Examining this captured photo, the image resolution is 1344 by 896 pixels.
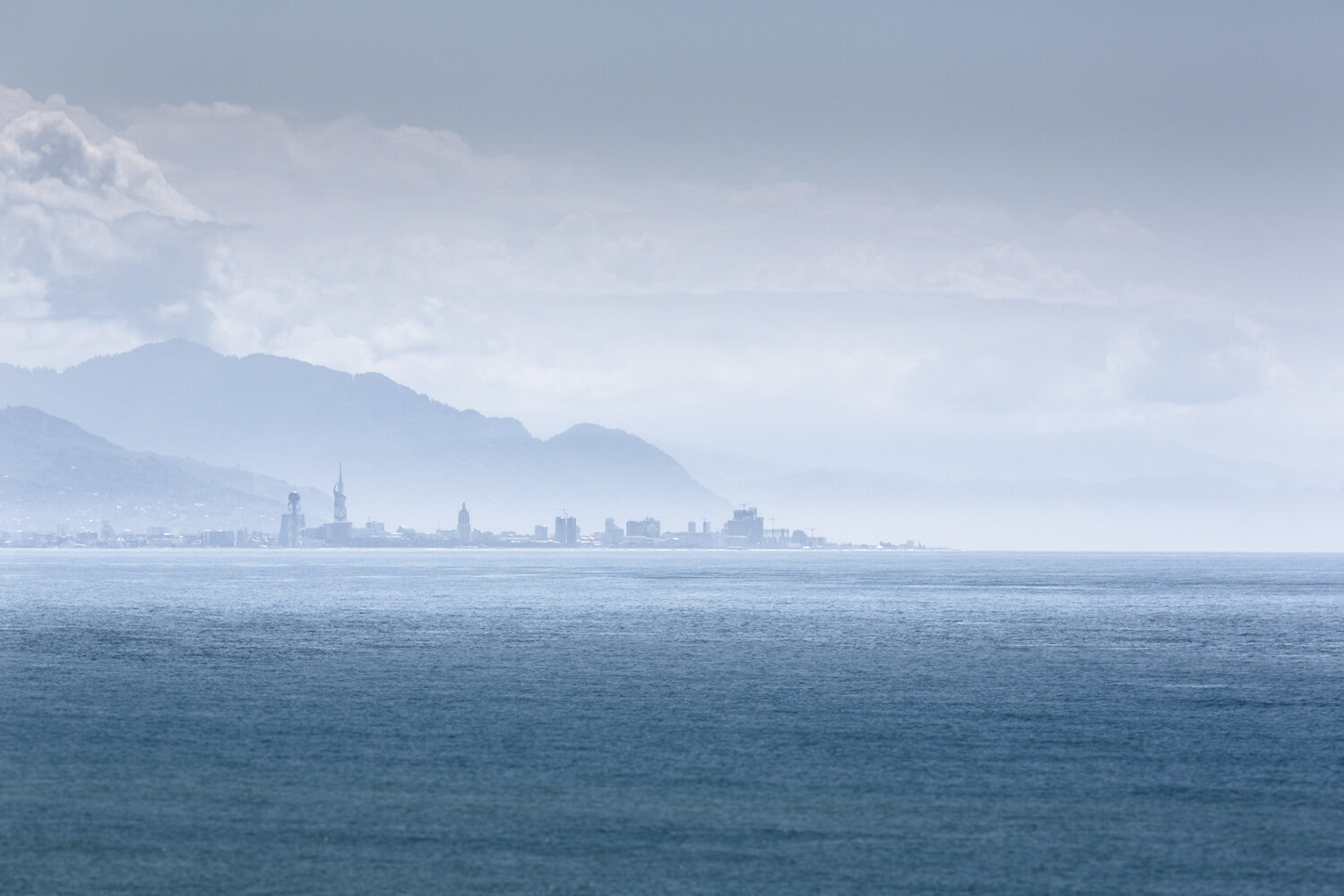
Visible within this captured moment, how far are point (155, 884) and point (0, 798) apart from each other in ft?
33.6

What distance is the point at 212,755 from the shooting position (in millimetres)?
41375

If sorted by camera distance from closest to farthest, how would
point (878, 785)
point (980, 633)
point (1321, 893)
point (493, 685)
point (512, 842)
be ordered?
point (1321, 893) < point (512, 842) < point (878, 785) < point (493, 685) < point (980, 633)

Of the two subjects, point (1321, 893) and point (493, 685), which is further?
point (493, 685)

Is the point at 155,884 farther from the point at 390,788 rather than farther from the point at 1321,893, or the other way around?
the point at 1321,893

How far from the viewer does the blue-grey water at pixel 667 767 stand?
28.1m

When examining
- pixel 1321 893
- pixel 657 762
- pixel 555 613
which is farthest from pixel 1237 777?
pixel 555 613

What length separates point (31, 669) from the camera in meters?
68.2

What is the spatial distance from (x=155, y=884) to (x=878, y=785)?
18089mm

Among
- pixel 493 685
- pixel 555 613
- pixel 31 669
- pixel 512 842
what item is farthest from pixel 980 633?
pixel 512 842

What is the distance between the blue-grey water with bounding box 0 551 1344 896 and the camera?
28094 mm

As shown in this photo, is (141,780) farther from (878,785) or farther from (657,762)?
(878,785)

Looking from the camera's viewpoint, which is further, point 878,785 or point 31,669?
point 31,669

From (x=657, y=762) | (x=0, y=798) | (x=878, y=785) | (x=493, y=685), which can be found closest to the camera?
(x=0, y=798)

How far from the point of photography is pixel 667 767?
39.9 metres
